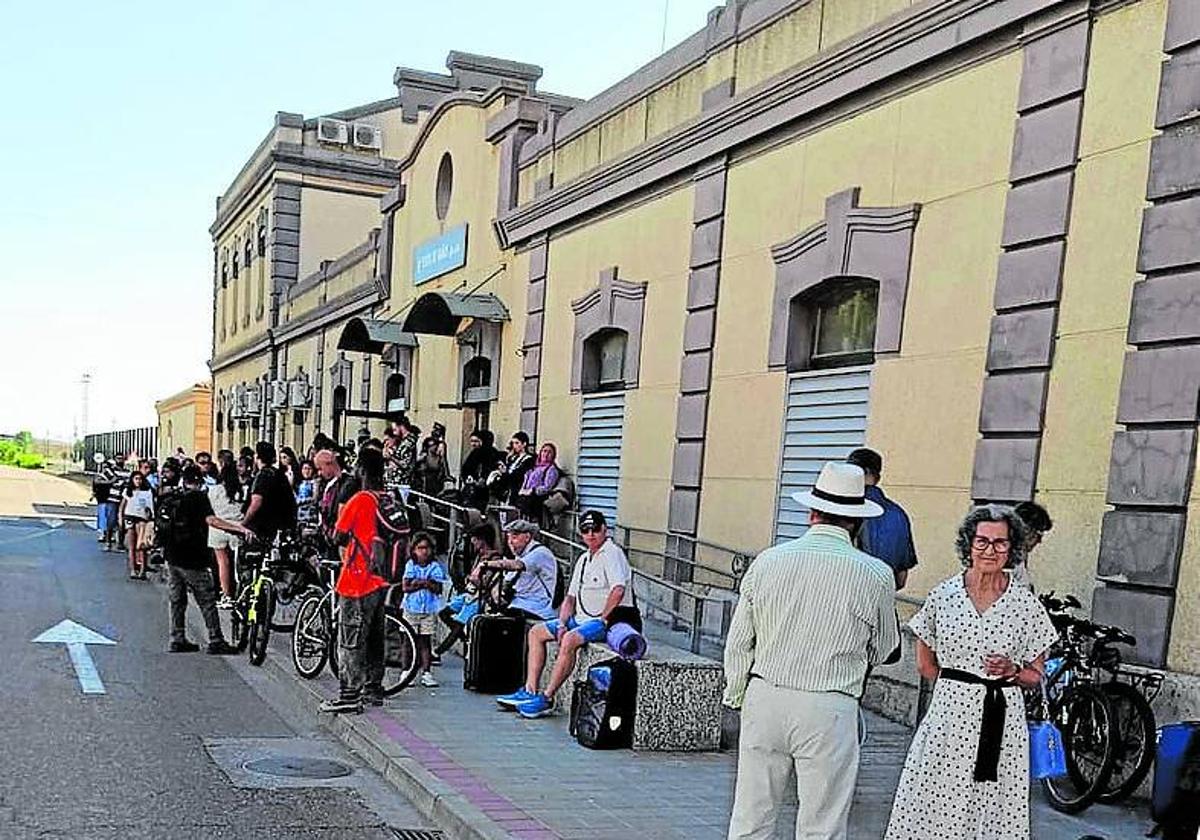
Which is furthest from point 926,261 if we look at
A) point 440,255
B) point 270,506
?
point 440,255

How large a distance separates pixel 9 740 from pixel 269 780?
1.94 m

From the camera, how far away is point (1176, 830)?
536 centimetres

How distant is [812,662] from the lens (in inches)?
172

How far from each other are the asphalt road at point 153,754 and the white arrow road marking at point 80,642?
0.30 ft

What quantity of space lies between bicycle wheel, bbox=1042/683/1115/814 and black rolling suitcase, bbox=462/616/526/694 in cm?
417

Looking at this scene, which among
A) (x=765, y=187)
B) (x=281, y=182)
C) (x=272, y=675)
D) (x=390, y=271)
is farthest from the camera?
(x=281, y=182)

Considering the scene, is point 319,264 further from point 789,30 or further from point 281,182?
point 789,30

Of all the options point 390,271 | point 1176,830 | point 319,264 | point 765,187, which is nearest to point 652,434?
point 765,187

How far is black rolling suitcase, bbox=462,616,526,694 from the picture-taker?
30.7 ft

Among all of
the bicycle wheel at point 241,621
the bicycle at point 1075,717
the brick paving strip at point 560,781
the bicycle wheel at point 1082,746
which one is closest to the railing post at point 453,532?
the bicycle wheel at point 241,621

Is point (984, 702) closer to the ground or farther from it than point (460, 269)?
closer to the ground

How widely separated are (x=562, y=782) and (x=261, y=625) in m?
5.06

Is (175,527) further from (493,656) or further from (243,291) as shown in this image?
(243,291)

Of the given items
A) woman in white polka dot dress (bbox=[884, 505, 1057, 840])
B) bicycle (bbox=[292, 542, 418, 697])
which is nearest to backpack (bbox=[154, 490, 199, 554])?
bicycle (bbox=[292, 542, 418, 697])
